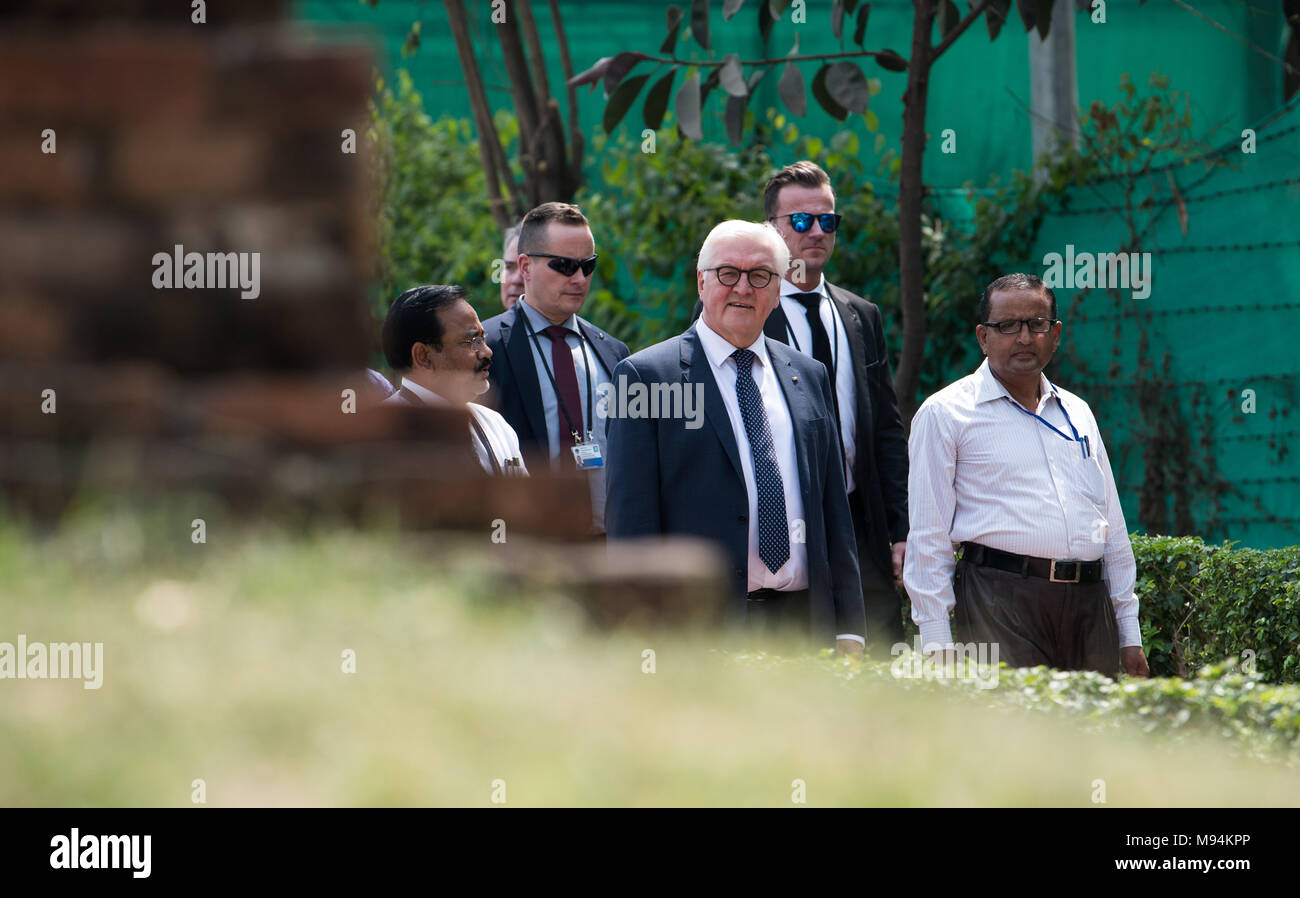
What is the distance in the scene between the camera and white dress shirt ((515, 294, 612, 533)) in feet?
20.8

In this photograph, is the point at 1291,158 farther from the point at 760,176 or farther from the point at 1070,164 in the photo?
the point at 760,176

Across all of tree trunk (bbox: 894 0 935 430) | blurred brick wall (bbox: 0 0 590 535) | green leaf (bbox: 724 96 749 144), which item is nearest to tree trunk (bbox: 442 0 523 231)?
green leaf (bbox: 724 96 749 144)

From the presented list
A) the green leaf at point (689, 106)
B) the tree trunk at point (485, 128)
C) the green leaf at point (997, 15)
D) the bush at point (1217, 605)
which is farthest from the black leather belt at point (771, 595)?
the tree trunk at point (485, 128)

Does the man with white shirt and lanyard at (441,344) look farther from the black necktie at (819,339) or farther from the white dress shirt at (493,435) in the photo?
the black necktie at (819,339)

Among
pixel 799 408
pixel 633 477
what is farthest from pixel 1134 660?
pixel 633 477

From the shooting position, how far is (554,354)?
6551mm

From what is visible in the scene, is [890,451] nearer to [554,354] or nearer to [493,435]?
[554,354]

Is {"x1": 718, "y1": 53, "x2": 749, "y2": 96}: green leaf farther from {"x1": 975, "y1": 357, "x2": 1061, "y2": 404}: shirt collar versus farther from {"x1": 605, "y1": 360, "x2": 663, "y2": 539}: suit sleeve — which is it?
{"x1": 605, "y1": 360, "x2": 663, "y2": 539}: suit sleeve

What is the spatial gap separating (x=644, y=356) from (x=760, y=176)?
621cm

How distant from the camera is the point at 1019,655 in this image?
5.75 meters

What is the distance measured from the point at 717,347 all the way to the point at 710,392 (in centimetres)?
19

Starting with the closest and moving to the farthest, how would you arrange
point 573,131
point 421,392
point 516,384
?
1. point 421,392
2. point 516,384
3. point 573,131

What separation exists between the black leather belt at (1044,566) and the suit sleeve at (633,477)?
4.29 feet
